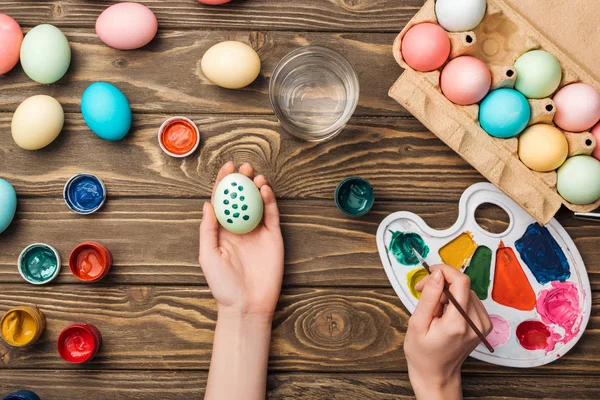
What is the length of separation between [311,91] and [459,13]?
1.27 feet

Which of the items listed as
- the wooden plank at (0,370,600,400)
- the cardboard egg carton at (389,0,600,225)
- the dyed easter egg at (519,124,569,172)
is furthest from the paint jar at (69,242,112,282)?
the dyed easter egg at (519,124,569,172)

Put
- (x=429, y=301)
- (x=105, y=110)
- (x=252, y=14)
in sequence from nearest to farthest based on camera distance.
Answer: (x=429, y=301) → (x=105, y=110) → (x=252, y=14)

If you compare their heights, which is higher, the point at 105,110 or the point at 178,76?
the point at 178,76

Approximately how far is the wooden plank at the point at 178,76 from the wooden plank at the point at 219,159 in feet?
0.13

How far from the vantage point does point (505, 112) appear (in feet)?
3.78

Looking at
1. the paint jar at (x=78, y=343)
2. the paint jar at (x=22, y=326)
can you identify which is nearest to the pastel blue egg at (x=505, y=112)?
the paint jar at (x=78, y=343)

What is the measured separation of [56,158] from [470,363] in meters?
1.18

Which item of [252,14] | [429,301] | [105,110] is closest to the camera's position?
[429,301]

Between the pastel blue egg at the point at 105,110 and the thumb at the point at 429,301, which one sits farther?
the pastel blue egg at the point at 105,110

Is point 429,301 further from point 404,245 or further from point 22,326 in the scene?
point 22,326

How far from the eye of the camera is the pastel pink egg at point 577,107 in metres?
1.16

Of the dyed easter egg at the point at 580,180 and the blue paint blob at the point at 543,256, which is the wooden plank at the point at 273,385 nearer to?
the blue paint blob at the point at 543,256

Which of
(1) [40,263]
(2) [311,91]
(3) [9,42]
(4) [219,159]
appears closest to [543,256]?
(2) [311,91]

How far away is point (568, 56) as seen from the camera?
1229 mm
